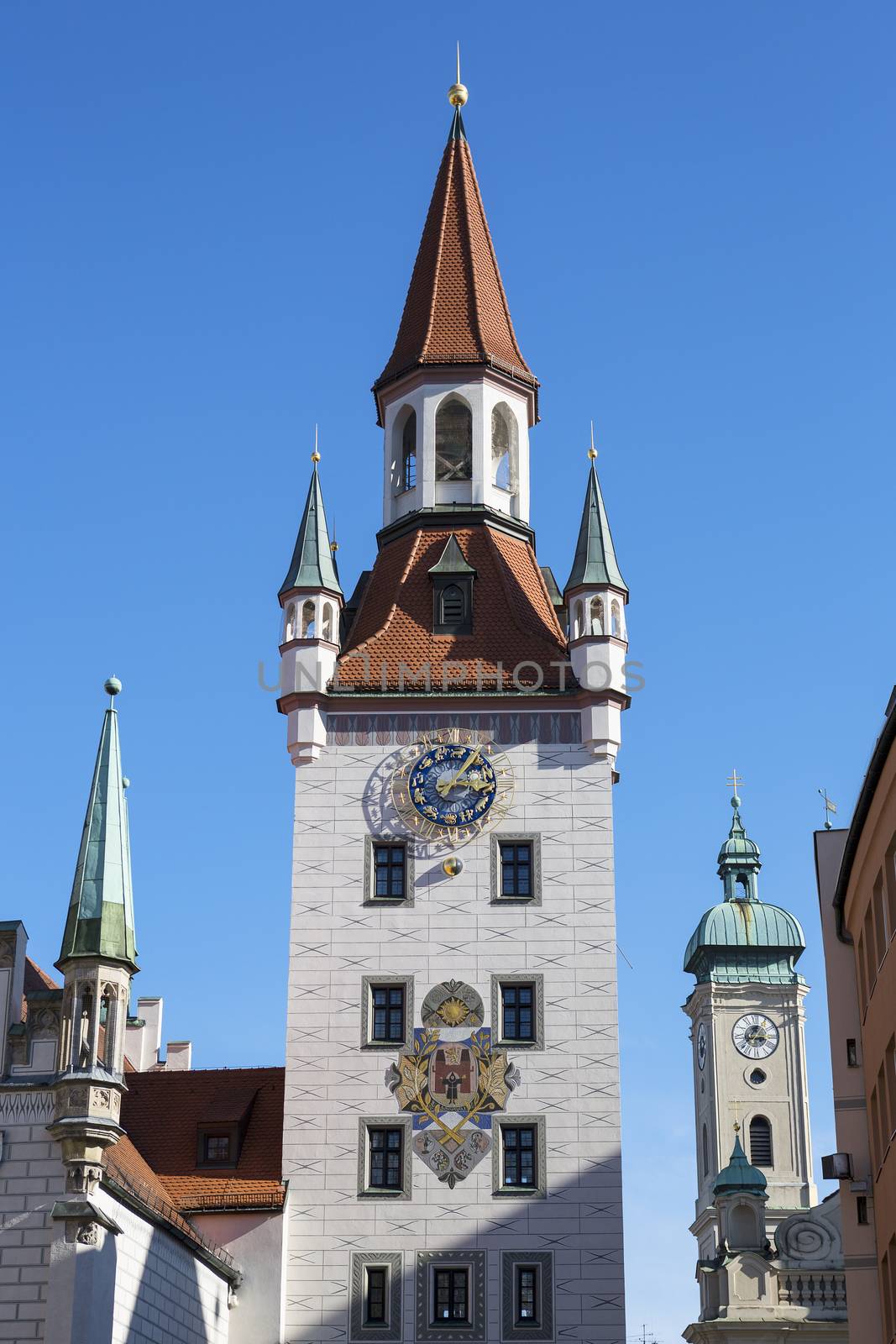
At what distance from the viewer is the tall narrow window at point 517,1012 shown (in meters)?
40.8

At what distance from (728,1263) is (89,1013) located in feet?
94.3

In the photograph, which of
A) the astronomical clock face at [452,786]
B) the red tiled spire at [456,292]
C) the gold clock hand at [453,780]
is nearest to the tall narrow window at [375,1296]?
the astronomical clock face at [452,786]

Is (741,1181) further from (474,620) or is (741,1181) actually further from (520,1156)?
(474,620)

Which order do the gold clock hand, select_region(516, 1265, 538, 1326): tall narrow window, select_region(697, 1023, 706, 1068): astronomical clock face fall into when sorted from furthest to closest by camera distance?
select_region(697, 1023, 706, 1068): astronomical clock face
the gold clock hand
select_region(516, 1265, 538, 1326): tall narrow window

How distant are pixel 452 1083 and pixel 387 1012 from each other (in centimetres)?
183

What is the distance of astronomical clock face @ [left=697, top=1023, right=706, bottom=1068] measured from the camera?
87688mm

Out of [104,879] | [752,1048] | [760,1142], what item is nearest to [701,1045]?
[752,1048]

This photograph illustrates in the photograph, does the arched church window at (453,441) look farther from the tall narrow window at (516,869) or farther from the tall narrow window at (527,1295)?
the tall narrow window at (527,1295)

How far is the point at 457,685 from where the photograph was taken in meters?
43.7

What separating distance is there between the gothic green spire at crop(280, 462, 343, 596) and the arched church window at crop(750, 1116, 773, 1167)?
44.5 meters

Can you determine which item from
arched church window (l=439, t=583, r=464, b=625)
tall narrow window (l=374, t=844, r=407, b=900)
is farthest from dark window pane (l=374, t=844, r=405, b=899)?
arched church window (l=439, t=583, r=464, b=625)

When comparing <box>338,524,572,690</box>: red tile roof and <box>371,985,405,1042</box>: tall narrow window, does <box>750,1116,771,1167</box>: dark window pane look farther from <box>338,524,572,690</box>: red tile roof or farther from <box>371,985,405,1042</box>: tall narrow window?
<box>371,985,405,1042</box>: tall narrow window

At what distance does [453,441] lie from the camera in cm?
4850

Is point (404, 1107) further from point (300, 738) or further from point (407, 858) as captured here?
point (300, 738)
